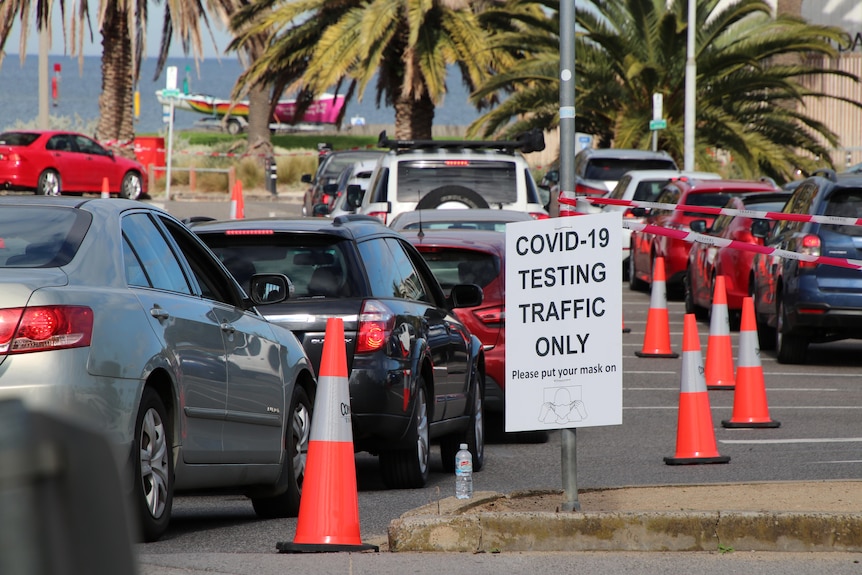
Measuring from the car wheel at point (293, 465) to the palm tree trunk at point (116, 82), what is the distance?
33.1 metres

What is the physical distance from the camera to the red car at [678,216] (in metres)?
20.8

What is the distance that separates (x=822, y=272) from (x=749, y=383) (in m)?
3.86

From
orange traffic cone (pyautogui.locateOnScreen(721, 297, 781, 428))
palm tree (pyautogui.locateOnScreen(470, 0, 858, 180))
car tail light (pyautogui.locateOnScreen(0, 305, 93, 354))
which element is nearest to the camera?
car tail light (pyautogui.locateOnScreen(0, 305, 93, 354))

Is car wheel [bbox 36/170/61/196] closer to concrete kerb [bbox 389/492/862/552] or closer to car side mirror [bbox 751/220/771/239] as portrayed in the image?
car side mirror [bbox 751/220/771/239]

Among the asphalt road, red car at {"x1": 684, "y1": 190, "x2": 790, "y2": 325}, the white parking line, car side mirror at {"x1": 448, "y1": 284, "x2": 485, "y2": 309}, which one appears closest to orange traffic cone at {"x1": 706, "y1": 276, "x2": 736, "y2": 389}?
the asphalt road

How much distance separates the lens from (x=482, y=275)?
36.6 ft

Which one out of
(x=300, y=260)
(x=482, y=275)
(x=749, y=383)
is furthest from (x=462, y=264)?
(x=300, y=260)

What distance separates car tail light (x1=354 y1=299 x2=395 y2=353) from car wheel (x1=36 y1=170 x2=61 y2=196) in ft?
83.3

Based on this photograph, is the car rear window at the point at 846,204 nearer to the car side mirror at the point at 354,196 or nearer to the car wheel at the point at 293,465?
the car side mirror at the point at 354,196

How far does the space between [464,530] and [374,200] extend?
10856 mm

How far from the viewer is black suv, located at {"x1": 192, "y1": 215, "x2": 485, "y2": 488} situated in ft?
26.3

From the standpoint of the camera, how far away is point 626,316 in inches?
791

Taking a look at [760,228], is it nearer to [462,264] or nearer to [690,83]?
[462,264]

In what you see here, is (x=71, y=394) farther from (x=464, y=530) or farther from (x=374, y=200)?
(x=374, y=200)
